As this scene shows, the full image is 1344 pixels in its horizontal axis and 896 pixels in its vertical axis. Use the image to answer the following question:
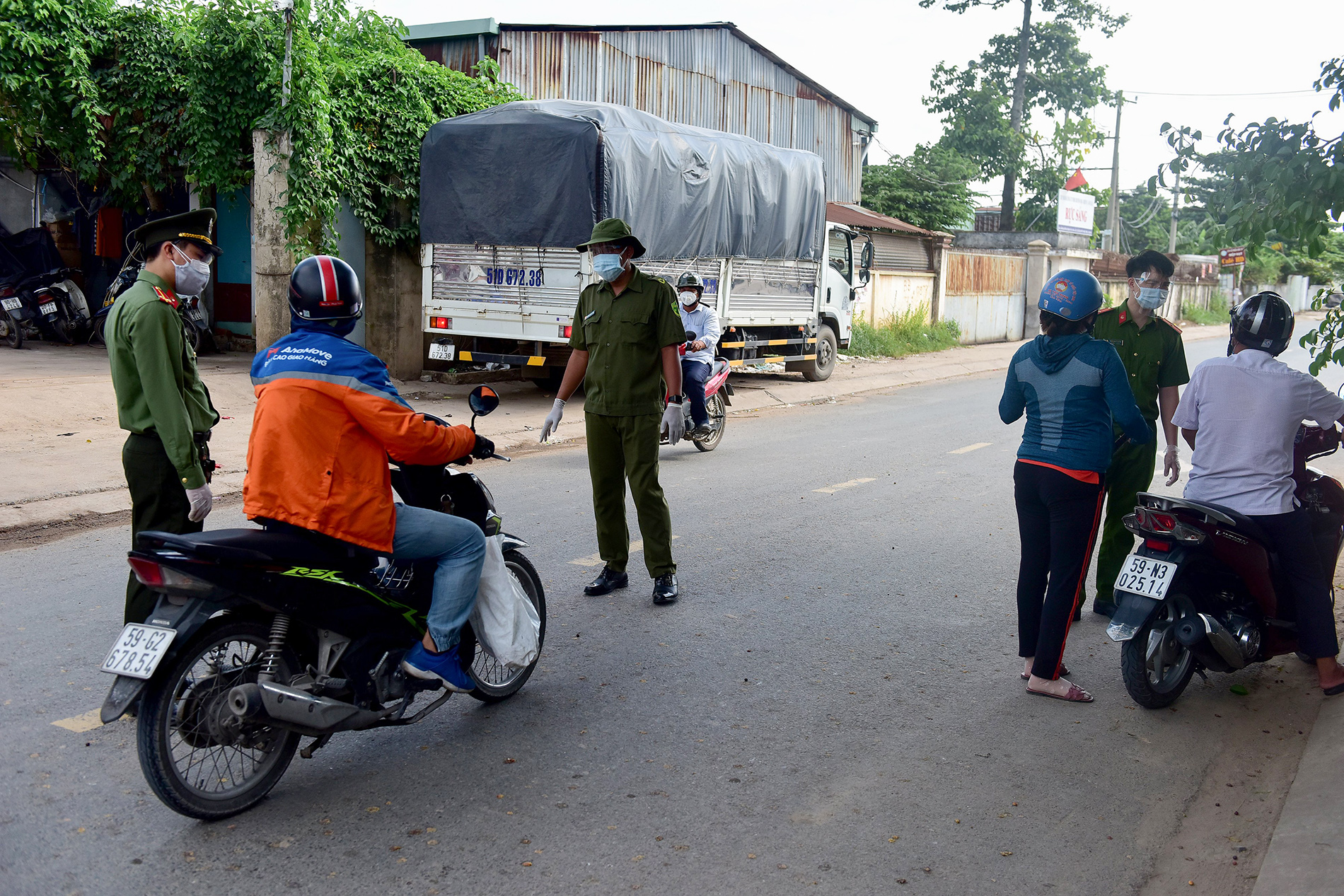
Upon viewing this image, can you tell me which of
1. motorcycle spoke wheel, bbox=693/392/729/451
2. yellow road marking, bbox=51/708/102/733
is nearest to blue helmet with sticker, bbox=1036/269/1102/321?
yellow road marking, bbox=51/708/102/733

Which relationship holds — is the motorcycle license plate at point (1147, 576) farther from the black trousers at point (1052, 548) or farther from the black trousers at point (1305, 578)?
the black trousers at point (1305, 578)

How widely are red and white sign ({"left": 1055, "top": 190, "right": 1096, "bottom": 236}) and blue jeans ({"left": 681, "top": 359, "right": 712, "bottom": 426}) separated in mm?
29774

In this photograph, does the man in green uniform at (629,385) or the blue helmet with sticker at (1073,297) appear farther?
the man in green uniform at (629,385)

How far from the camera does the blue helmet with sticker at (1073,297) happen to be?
4.47 meters

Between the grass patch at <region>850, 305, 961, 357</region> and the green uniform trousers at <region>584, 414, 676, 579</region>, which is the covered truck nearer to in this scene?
the green uniform trousers at <region>584, 414, 676, 579</region>

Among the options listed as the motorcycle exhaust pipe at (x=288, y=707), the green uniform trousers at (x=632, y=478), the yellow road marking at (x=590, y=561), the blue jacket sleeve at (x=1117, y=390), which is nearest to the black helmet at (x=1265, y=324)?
the blue jacket sleeve at (x=1117, y=390)

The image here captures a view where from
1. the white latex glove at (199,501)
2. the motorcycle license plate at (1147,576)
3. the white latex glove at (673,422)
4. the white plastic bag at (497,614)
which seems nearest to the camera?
the white plastic bag at (497,614)

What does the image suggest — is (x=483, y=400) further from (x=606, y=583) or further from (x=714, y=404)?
(x=714, y=404)

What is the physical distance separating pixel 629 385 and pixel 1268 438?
2.89m

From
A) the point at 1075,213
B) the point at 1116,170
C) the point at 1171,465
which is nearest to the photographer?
the point at 1171,465

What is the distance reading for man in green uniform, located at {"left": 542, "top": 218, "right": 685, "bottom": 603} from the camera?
5.80 m

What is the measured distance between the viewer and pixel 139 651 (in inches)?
128

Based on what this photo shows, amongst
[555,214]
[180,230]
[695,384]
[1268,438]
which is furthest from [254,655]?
[555,214]

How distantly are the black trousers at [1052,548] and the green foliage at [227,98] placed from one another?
38.4 ft
